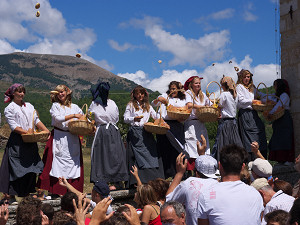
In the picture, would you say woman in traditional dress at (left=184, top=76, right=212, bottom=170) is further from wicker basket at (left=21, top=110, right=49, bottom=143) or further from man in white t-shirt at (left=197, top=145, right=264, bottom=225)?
man in white t-shirt at (left=197, top=145, right=264, bottom=225)

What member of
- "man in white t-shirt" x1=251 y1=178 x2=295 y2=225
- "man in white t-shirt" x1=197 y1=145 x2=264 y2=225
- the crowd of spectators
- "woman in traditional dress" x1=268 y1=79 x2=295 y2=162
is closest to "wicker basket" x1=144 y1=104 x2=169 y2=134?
"woman in traditional dress" x1=268 y1=79 x2=295 y2=162

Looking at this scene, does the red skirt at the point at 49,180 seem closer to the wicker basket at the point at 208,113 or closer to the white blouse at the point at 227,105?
the wicker basket at the point at 208,113

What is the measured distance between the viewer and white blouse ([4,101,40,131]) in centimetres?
652

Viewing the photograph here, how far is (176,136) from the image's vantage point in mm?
7578

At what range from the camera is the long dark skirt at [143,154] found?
7.17 metres

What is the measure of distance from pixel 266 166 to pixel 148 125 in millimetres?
2353

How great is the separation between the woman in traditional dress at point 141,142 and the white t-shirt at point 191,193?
3147mm

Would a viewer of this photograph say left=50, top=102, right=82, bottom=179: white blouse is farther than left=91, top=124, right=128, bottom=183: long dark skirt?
No

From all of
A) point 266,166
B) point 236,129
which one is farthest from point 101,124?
point 266,166

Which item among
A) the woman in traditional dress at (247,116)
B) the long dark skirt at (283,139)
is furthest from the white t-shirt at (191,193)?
the long dark skirt at (283,139)

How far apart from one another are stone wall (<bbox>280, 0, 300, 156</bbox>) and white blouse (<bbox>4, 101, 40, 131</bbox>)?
4748 millimetres

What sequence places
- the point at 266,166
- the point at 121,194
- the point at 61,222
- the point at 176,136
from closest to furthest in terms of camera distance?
the point at 61,222, the point at 266,166, the point at 121,194, the point at 176,136

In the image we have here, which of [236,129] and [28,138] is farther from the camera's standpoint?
[236,129]

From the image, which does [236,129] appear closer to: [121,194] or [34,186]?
[121,194]
